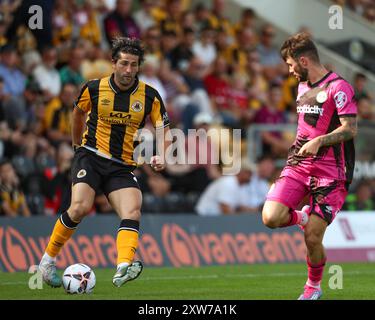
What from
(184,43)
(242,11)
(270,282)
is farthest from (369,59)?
(270,282)

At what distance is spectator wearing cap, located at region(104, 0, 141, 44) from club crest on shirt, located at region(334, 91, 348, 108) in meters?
9.93

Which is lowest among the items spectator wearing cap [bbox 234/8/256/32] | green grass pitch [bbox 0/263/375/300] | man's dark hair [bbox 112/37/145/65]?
green grass pitch [bbox 0/263/375/300]

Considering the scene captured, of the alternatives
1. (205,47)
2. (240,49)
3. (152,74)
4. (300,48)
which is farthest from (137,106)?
(240,49)

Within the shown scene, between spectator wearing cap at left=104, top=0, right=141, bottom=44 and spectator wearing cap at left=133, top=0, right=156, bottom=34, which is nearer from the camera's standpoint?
spectator wearing cap at left=104, top=0, right=141, bottom=44

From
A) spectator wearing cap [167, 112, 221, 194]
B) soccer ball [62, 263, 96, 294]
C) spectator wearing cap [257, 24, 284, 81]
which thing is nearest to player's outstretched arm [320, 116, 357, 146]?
soccer ball [62, 263, 96, 294]

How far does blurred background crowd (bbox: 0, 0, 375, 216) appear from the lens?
16422 millimetres

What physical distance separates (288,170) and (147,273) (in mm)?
4375

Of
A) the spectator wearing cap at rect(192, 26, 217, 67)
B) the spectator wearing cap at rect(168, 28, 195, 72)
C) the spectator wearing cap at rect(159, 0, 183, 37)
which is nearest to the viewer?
the spectator wearing cap at rect(168, 28, 195, 72)

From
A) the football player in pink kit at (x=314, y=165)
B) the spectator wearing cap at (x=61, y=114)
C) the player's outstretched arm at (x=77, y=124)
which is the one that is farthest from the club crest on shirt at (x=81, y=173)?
the spectator wearing cap at (x=61, y=114)

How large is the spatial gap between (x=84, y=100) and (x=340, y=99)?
281 centimetres

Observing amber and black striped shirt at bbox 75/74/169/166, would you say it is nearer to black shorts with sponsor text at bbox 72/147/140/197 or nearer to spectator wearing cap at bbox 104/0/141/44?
black shorts with sponsor text at bbox 72/147/140/197

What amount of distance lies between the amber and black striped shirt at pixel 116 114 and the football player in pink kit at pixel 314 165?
5.35ft

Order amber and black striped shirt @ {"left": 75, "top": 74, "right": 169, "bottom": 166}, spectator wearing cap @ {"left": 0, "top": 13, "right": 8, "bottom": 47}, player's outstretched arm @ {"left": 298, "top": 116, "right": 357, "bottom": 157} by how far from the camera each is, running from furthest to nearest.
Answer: spectator wearing cap @ {"left": 0, "top": 13, "right": 8, "bottom": 47} → amber and black striped shirt @ {"left": 75, "top": 74, "right": 169, "bottom": 166} → player's outstretched arm @ {"left": 298, "top": 116, "right": 357, "bottom": 157}

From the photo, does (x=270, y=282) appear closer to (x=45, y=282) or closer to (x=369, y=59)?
(x=45, y=282)
